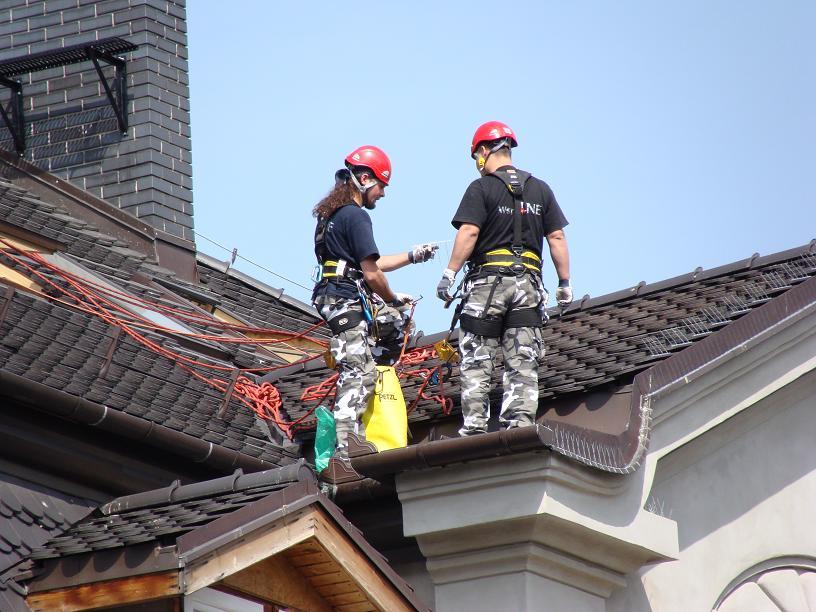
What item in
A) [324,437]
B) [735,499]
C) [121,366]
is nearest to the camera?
[735,499]

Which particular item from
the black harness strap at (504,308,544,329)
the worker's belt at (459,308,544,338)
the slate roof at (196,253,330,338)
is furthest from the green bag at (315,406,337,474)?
the slate roof at (196,253,330,338)

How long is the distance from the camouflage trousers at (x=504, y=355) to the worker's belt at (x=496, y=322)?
0.03 meters

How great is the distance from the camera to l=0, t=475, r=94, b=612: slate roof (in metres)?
9.41

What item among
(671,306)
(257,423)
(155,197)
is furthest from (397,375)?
(155,197)

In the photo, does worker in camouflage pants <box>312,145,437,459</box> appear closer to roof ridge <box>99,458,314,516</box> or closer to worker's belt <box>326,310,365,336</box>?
worker's belt <box>326,310,365,336</box>

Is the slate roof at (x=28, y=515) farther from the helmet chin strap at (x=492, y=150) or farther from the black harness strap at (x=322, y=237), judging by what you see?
the helmet chin strap at (x=492, y=150)

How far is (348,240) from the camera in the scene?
1180 centimetres

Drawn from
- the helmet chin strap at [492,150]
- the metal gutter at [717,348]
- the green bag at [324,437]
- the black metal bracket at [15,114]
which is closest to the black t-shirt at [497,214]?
the helmet chin strap at [492,150]

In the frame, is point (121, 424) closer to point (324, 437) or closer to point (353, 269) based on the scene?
point (324, 437)

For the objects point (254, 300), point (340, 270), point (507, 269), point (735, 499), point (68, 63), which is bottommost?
point (735, 499)

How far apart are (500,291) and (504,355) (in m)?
0.43

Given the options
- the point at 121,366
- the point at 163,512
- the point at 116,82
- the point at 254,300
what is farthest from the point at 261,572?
the point at 116,82

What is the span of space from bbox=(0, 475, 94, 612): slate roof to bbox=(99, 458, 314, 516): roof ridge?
40 centimetres

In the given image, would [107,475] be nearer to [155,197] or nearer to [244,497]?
[244,497]
